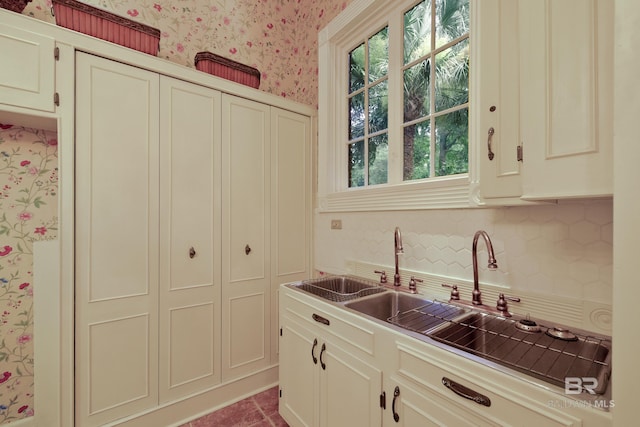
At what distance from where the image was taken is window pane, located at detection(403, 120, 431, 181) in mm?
1731

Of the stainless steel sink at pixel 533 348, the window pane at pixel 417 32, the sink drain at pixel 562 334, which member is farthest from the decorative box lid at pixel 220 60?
the sink drain at pixel 562 334

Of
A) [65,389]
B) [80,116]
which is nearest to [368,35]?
[80,116]

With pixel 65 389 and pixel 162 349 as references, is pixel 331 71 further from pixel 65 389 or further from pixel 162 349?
pixel 65 389

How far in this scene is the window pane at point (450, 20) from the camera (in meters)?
1.57

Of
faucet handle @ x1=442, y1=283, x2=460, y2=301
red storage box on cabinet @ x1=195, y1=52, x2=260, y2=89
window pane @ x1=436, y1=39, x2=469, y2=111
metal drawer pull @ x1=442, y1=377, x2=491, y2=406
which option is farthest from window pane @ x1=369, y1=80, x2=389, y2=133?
metal drawer pull @ x1=442, y1=377, x2=491, y2=406

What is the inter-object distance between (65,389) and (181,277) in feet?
2.49

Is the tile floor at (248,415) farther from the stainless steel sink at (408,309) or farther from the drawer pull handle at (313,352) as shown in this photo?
the stainless steel sink at (408,309)

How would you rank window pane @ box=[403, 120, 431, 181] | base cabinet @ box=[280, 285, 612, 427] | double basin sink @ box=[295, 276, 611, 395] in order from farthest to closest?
window pane @ box=[403, 120, 431, 181] → double basin sink @ box=[295, 276, 611, 395] → base cabinet @ box=[280, 285, 612, 427]

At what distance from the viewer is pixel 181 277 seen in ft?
5.95

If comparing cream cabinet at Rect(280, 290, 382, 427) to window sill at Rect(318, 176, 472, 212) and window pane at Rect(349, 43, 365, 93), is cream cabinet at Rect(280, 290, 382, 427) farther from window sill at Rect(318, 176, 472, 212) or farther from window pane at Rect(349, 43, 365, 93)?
window pane at Rect(349, 43, 365, 93)

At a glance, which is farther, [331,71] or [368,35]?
[331,71]

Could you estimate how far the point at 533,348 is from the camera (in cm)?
98

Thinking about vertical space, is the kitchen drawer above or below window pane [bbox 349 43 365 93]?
below

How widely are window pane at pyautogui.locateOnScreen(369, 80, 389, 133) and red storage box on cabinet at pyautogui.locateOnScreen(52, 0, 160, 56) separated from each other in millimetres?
1527
